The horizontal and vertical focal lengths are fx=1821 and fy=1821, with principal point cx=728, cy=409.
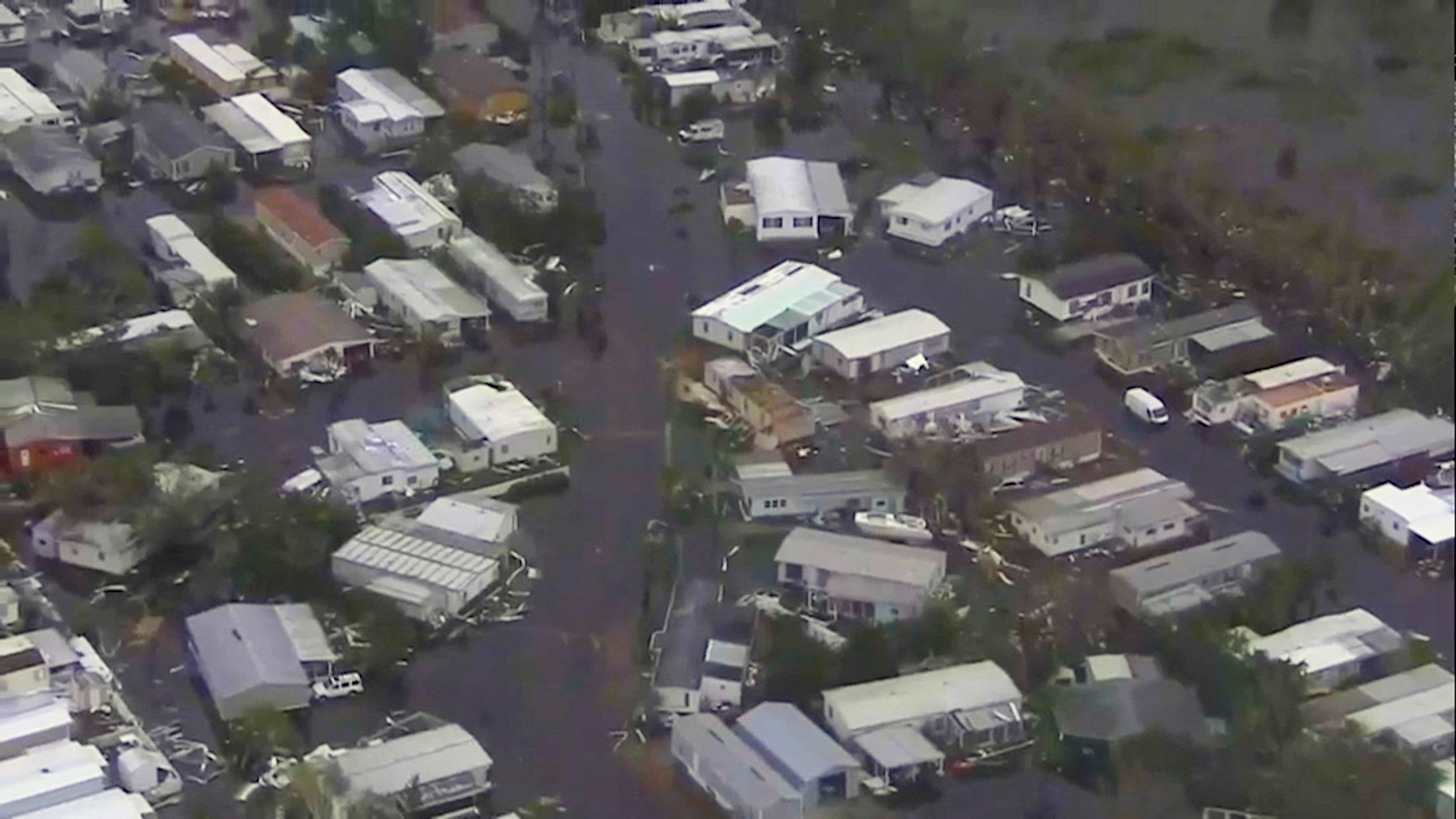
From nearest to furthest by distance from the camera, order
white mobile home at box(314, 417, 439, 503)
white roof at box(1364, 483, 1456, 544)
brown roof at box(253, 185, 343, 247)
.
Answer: white roof at box(1364, 483, 1456, 544) < white mobile home at box(314, 417, 439, 503) < brown roof at box(253, 185, 343, 247)

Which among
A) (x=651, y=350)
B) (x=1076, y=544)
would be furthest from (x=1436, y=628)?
(x=651, y=350)

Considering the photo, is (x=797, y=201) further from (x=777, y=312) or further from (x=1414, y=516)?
(x=1414, y=516)

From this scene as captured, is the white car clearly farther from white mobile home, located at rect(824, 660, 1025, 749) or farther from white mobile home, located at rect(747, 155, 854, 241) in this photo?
white mobile home, located at rect(747, 155, 854, 241)

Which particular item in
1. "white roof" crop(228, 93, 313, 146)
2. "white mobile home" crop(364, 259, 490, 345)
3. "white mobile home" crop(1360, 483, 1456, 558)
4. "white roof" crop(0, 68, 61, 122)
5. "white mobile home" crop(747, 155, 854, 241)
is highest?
"white mobile home" crop(1360, 483, 1456, 558)

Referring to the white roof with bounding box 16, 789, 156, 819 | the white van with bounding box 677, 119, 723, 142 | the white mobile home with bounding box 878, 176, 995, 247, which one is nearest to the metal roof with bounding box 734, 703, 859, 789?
the white roof with bounding box 16, 789, 156, 819

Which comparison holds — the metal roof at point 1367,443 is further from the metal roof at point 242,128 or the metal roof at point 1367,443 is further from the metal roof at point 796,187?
the metal roof at point 242,128

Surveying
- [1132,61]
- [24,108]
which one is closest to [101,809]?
[1132,61]
